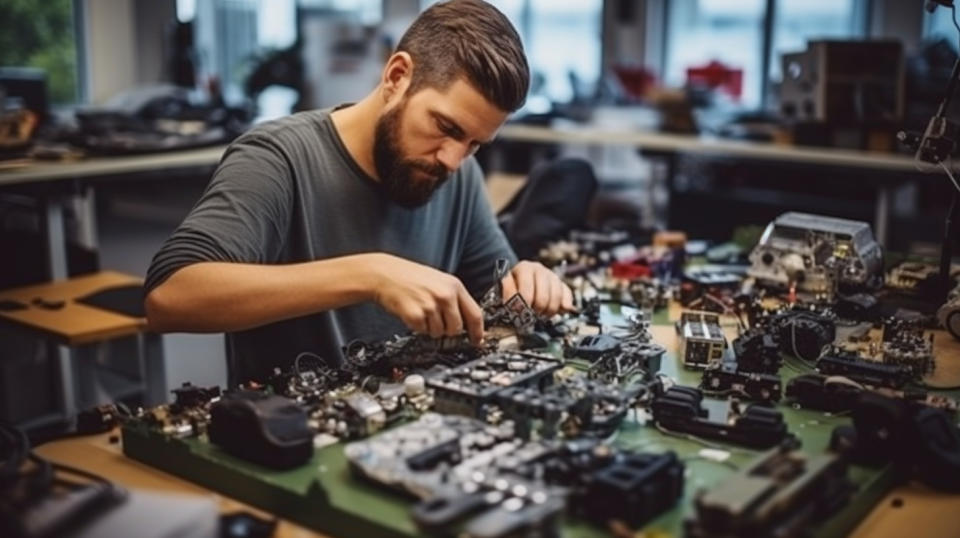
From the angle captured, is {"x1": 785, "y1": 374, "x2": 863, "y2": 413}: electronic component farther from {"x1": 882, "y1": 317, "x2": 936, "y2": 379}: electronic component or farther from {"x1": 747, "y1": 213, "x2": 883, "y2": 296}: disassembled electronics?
{"x1": 747, "y1": 213, "x2": 883, "y2": 296}: disassembled electronics

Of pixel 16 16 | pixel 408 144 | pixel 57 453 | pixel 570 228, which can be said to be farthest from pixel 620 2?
pixel 57 453

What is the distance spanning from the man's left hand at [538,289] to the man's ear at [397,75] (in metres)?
0.41

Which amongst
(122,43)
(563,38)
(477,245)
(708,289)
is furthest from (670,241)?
(563,38)

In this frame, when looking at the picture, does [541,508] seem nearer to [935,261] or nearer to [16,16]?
[935,261]

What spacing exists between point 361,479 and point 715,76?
18.4 feet

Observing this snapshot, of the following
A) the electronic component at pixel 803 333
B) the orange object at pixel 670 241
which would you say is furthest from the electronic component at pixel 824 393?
the orange object at pixel 670 241

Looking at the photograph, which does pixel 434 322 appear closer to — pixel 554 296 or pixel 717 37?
pixel 554 296

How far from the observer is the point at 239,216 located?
1.69 metres

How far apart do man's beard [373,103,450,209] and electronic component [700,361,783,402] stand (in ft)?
2.09

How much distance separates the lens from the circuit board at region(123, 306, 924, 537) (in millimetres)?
1142

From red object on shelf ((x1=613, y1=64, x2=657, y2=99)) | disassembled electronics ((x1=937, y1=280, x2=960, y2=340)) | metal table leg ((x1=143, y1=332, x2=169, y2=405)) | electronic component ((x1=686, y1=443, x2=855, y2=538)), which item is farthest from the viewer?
red object on shelf ((x1=613, y1=64, x2=657, y2=99))

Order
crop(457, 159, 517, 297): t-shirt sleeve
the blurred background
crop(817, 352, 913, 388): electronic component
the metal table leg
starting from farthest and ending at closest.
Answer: the blurred background
the metal table leg
crop(457, 159, 517, 297): t-shirt sleeve
crop(817, 352, 913, 388): electronic component

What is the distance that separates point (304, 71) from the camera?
265 inches

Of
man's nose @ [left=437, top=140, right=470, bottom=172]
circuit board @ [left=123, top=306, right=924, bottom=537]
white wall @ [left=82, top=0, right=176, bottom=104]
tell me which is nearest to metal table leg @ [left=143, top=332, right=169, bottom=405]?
man's nose @ [left=437, top=140, right=470, bottom=172]
